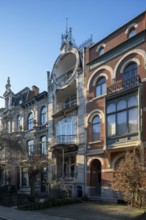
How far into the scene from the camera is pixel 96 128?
26.6 metres

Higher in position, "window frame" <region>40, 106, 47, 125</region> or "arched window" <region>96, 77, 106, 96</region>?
"arched window" <region>96, 77, 106, 96</region>

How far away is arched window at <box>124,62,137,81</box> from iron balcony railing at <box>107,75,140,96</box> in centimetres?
57

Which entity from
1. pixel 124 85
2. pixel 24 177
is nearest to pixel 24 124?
pixel 24 177

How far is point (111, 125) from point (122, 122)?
1.22 meters

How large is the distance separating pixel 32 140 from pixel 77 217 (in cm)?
2016

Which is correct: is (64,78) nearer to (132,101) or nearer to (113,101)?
(113,101)

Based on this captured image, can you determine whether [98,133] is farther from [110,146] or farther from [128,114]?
[128,114]

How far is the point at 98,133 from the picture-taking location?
26.2 metres

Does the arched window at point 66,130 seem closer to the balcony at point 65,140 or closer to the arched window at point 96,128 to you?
the balcony at point 65,140

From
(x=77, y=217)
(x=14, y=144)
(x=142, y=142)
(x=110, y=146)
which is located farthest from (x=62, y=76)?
(x=77, y=217)

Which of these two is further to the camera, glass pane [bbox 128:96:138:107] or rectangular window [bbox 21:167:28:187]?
rectangular window [bbox 21:167:28:187]

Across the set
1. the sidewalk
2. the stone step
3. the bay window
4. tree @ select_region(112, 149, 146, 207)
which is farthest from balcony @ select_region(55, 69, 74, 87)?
the sidewalk

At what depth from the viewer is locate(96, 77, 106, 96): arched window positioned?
2641 cm

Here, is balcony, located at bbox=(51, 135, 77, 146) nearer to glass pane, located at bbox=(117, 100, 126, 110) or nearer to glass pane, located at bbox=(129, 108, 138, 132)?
glass pane, located at bbox=(117, 100, 126, 110)
